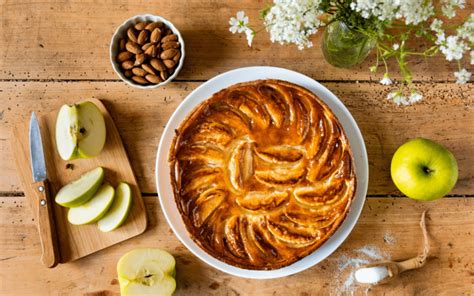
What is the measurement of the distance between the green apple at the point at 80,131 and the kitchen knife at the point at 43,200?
8cm

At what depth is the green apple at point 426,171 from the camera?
5.69ft

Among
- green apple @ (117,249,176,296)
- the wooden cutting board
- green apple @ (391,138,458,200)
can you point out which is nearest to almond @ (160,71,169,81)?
the wooden cutting board

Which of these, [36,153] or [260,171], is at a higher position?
[260,171]

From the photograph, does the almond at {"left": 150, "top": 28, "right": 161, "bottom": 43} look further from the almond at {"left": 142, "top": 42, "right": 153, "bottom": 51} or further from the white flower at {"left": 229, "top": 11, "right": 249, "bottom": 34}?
the white flower at {"left": 229, "top": 11, "right": 249, "bottom": 34}

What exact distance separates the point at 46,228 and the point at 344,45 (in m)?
1.27

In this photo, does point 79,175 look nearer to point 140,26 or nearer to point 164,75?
point 164,75

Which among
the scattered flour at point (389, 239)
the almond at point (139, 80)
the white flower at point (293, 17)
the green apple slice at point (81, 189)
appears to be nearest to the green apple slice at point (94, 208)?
the green apple slice at point (81, 189)

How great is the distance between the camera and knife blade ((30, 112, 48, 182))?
6.19 ft

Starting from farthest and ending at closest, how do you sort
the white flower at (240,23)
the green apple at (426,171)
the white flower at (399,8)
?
the green apple at (426,171) < the white flower at (240,23) < the white flower at (399,8)

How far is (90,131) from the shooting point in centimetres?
184

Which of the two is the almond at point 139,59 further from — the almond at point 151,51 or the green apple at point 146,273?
the green apple at point 146,273

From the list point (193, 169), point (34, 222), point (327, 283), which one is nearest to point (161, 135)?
point (193, 169)

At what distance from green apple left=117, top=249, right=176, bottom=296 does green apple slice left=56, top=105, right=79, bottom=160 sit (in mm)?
447

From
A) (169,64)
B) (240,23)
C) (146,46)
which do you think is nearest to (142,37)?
(146,46)
